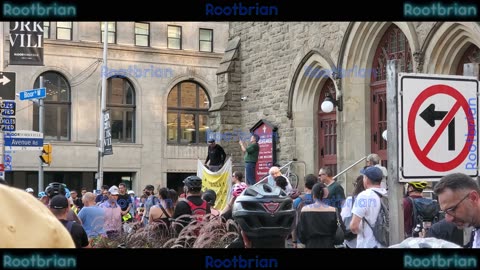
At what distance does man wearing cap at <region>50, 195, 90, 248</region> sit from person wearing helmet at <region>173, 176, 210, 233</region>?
180cm

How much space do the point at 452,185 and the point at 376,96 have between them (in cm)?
1371

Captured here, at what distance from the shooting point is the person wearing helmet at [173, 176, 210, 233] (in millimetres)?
8516

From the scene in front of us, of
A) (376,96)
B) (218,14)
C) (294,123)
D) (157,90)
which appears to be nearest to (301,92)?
(294,123)

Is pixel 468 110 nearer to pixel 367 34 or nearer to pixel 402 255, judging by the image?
pixel 402 255

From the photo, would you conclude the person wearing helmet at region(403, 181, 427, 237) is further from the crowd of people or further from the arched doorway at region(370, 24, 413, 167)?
the arched doorway at region(370, 24, 413, 167)

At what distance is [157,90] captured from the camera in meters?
38.5

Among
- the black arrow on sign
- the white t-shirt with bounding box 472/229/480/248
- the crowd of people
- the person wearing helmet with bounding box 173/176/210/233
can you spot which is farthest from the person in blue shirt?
the white t-shirt with bounding box 472/229/480/248

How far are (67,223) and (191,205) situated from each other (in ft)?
7.47

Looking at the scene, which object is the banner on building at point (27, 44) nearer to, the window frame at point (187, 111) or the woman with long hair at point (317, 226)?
the woman with long hair at point (317, 226)

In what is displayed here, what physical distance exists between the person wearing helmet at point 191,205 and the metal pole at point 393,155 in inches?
161

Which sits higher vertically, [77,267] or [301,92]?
[301,92]

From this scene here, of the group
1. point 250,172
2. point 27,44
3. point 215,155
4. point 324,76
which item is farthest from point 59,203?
point 324,76

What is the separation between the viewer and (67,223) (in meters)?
6.68

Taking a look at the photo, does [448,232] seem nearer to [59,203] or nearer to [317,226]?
[317,226]
